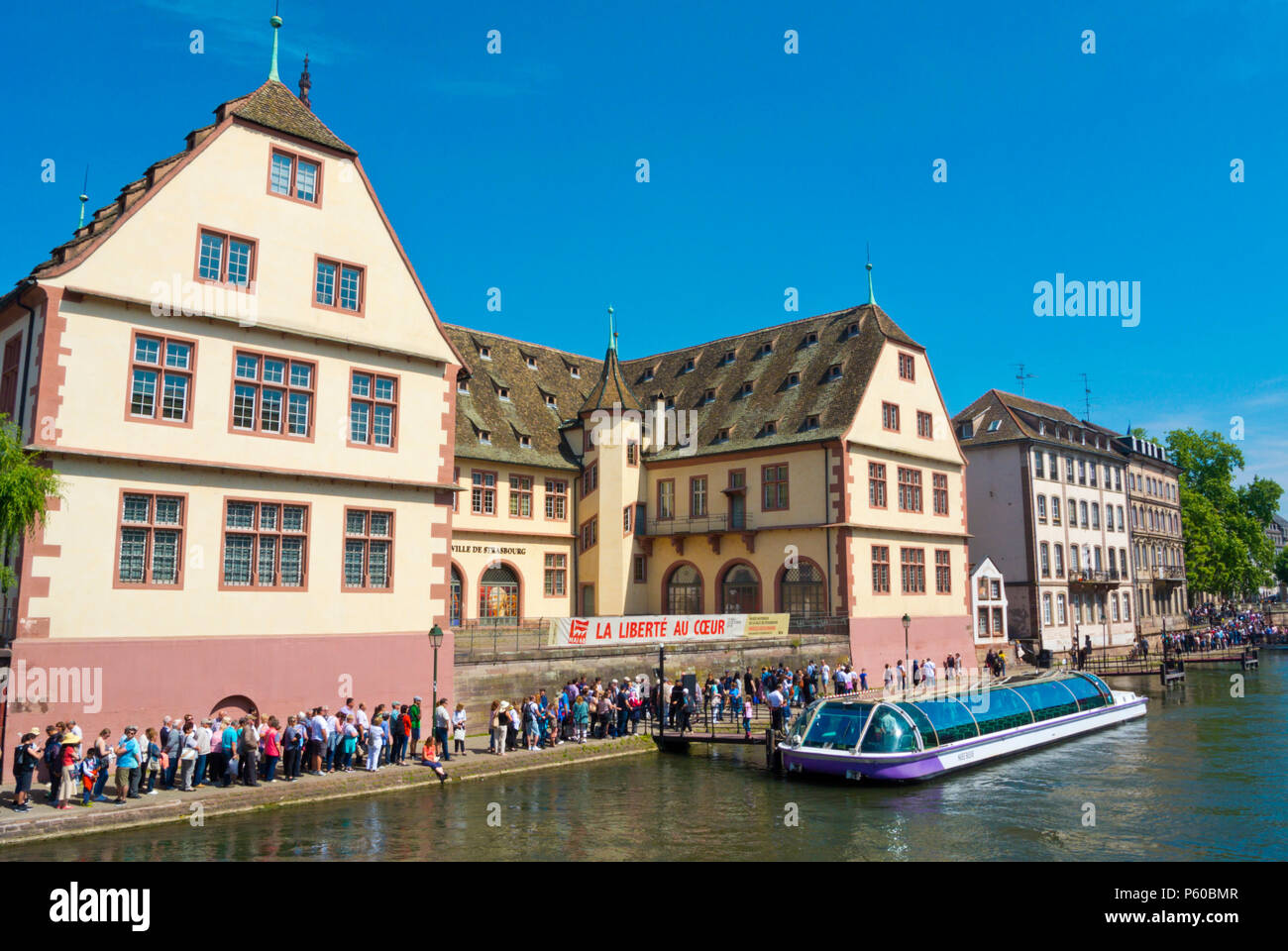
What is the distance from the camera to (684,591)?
4712cm

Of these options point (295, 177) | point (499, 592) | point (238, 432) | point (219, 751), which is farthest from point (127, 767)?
point (499, 592)

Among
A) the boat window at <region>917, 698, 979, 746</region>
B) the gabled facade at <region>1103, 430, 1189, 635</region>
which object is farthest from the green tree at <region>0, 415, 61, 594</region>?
the gabled facade at <region>1103, 430, 1189, 635</region>

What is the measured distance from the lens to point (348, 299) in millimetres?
25906

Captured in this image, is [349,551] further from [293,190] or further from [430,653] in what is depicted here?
[293,190]

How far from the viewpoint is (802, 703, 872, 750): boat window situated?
2397 cm

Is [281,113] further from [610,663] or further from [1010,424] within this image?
[1010,424]

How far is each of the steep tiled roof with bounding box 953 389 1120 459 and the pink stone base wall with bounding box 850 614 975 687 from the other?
17.4 meters

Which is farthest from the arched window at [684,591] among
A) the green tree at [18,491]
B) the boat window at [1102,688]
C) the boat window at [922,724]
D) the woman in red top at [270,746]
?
the green tree at [18,491]

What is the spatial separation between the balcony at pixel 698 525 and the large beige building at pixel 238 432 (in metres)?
20.3

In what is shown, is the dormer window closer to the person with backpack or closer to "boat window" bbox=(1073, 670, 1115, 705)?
the person with backpack

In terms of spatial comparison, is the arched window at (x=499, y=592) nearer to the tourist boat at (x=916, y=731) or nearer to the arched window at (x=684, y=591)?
the arched window at (x=684, y=591)

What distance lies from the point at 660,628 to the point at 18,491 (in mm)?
21124

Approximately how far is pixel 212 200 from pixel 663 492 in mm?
28657
